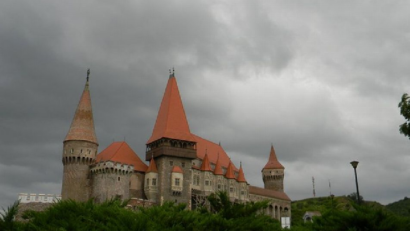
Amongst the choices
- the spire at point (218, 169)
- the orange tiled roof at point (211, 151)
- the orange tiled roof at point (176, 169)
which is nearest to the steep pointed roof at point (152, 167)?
the orange tiled roof at point (176, 169)

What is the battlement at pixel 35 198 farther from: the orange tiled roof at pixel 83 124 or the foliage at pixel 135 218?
the foliage at pixel 135 218

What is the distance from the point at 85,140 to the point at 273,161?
44044 millimetres

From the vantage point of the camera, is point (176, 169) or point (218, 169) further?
point (218, 169)

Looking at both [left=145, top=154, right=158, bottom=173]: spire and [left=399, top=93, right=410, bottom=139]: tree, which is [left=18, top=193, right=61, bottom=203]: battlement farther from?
[left=399, top=93, right=410, bottom=139]: tree

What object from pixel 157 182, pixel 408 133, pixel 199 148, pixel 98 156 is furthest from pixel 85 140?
pixel 408 133

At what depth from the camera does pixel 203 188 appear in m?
55.0

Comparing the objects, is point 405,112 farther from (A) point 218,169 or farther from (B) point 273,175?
(B) point 273,175

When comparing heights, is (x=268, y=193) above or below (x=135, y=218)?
above

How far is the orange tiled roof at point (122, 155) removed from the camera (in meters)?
50.0

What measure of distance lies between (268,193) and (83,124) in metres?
37.1

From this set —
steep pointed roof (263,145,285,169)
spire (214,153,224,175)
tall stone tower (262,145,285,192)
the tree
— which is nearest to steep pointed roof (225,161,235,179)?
spire (214,153,224,175)

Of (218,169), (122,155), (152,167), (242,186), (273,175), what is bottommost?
(242,186)

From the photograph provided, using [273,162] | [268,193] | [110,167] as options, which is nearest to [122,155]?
[110,167]

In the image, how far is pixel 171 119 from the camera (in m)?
54.4
